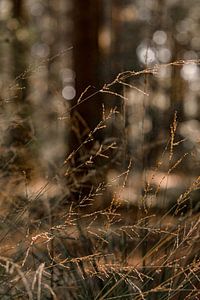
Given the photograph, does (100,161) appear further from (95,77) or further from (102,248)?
(95,77)

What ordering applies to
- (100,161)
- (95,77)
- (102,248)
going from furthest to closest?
(95,77), (100,161), (102,248)

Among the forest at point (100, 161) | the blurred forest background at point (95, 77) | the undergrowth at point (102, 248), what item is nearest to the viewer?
the undergrowth at point (102, 248)

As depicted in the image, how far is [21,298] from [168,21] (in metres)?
10.7

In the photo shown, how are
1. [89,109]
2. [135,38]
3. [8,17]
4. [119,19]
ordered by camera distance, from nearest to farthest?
1. [89,109]
2. [8,17]
3. [119,19]
4. [135,38]

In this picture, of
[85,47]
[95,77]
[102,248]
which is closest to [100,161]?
[102,248]

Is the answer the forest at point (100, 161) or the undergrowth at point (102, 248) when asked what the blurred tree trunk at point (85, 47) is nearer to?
the forest at point (100, 161)

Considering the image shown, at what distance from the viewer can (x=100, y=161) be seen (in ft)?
14.7

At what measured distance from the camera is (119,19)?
9641 mm

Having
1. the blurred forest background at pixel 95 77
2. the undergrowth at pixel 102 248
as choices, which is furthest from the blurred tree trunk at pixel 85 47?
the undergrowth at pixel 102 248

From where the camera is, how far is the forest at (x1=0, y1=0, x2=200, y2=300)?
2475mm

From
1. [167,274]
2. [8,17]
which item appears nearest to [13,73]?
[8,17]

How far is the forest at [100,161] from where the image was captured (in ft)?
8.12

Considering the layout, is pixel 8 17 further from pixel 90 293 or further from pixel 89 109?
pixel 90 293

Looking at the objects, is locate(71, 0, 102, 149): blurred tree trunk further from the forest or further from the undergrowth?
the undergrowth
